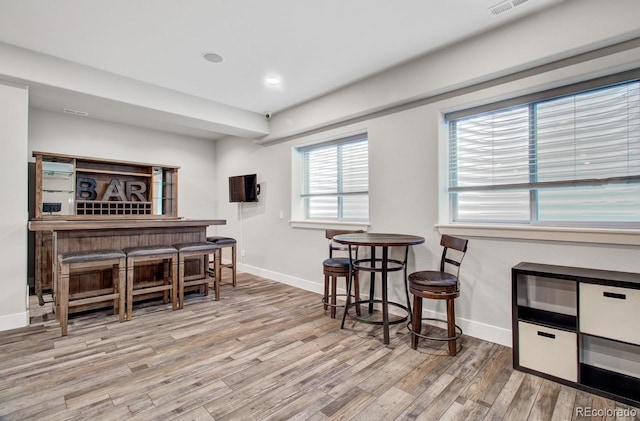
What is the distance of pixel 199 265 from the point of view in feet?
14.0

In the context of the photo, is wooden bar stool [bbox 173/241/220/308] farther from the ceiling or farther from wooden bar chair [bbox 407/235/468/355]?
wooden bar chair [bbox 407/235/468/355]

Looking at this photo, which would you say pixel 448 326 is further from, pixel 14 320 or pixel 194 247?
pixel 14 320

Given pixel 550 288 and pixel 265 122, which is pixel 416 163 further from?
pixel 265 122

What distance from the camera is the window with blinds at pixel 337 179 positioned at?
3.95 metres

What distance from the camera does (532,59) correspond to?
241 centimetres

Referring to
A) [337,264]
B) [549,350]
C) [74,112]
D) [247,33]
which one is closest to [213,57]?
[247,33]

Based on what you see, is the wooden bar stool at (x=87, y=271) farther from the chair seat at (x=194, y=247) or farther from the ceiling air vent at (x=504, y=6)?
the ceiling air vent at (x=504, y=6)

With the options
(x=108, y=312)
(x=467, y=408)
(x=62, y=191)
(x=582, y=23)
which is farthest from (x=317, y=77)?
(x=62, y=191)

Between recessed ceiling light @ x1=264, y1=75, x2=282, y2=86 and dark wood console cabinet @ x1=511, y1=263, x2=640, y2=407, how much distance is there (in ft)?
10.1

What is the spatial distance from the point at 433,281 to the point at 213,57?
2.98 meters

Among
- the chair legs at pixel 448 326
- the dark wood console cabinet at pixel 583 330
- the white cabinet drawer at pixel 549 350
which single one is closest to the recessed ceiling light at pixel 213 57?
the chair legs at pixel 448 326

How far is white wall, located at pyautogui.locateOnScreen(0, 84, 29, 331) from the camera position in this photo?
299cm

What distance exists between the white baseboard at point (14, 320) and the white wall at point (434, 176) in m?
2.93

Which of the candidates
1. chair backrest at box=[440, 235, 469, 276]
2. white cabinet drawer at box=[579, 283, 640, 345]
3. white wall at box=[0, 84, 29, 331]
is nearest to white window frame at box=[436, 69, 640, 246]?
chair backrest at box=[440, 235, 469, 276]
